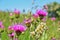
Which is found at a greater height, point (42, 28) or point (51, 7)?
point (42, 28)

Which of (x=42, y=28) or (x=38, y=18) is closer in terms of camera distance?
(x=42, y=28)

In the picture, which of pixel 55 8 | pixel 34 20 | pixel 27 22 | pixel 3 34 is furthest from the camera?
pixel 55 8

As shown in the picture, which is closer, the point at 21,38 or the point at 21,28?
the point at 21,28

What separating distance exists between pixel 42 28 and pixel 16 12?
0.62 m

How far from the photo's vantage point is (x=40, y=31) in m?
1.93

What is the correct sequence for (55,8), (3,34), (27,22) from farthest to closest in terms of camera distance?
(55,8), (27,22), (3,34)

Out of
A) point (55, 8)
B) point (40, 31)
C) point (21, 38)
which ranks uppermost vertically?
point (40, 31)

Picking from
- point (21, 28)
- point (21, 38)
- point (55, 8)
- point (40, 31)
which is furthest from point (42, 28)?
point (55, 8)

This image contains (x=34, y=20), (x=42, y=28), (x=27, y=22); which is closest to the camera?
(x=42, y=28)

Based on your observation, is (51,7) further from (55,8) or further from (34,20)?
(34,20)

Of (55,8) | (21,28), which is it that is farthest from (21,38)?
(55,8)

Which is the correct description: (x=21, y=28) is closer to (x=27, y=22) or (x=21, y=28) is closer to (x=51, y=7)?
(x=27, y=22)

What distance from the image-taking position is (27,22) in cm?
232

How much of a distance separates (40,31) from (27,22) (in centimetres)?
41
